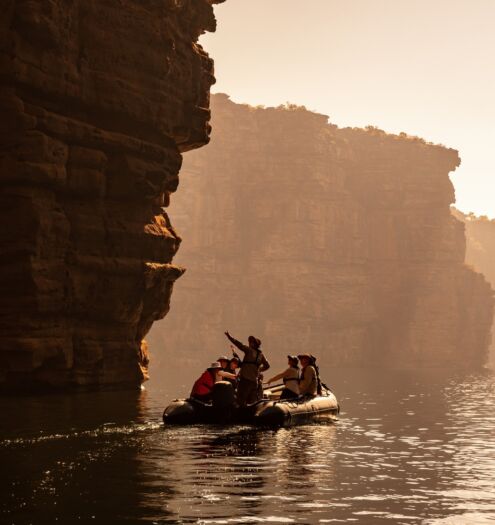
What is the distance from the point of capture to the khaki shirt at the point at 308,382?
1111 inches

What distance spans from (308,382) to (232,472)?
11.3 meters

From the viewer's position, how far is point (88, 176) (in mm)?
39281

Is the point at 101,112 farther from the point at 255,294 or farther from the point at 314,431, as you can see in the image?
the point at 255,294

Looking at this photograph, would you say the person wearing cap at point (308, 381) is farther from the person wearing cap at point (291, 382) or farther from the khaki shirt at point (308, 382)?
the person wearing cap at point (291, 382)

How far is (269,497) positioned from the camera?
48.7 ft

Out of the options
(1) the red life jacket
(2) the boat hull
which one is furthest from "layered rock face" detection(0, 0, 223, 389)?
(2) the boat hull

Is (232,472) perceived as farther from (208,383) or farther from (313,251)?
(313,251)

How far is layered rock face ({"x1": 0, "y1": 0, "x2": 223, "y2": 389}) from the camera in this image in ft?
118

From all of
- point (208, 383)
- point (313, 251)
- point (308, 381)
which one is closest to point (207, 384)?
point (208, 383)

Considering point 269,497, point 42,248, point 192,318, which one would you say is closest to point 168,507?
point 269,497

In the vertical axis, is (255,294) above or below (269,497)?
above

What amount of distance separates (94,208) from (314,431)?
18.7 meters

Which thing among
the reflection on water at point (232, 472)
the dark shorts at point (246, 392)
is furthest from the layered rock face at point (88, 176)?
the dark shorts at point (246, 392)

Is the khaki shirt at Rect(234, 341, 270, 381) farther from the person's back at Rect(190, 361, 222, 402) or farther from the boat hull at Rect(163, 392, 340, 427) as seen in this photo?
the boat hull at Rect(163, 392, 340, 427)
